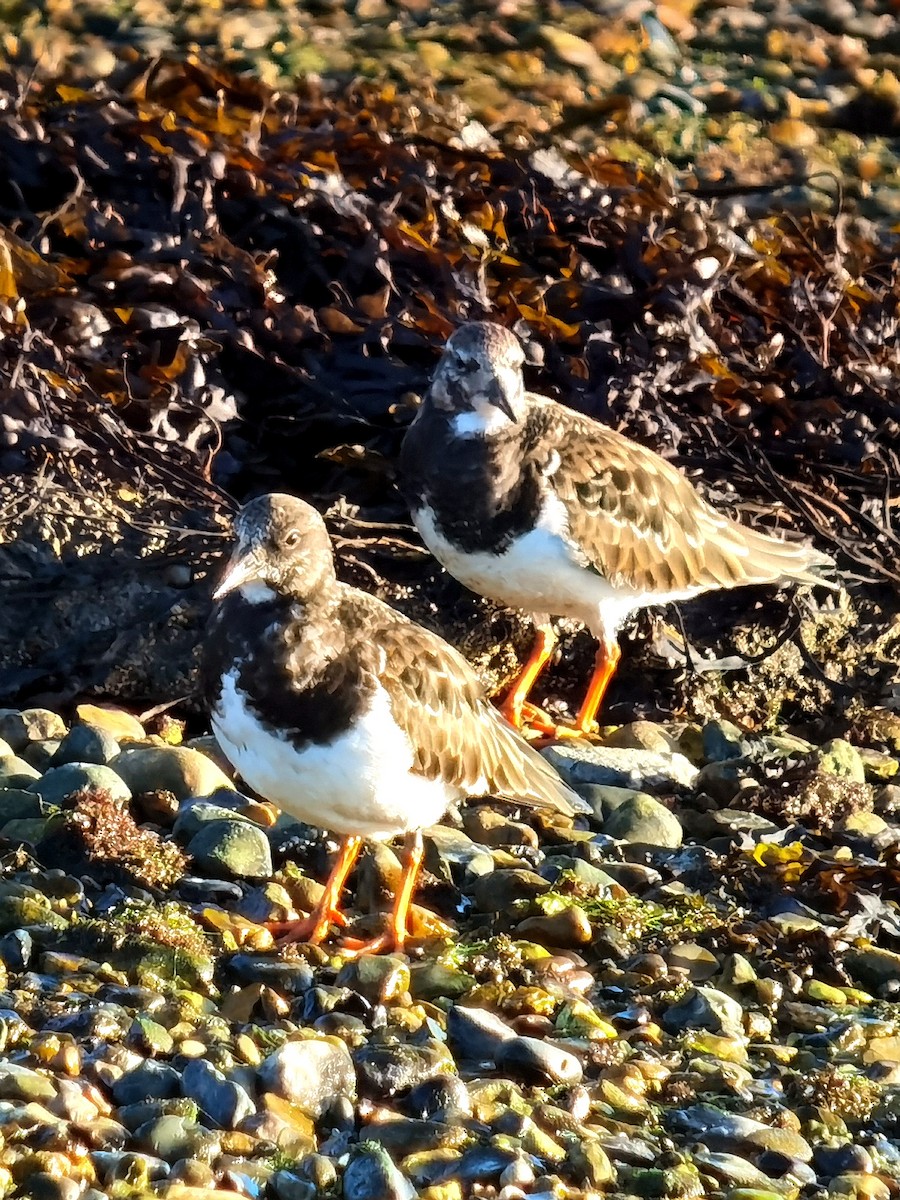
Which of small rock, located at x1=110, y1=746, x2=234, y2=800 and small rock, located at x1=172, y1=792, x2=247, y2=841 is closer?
small rock, located at x1=172, y1=792, x2=247, y2=841

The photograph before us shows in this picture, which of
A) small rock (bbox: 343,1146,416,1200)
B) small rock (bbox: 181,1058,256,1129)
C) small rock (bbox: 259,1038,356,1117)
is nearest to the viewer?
small rock (bbox: 343,1146,416,1200)

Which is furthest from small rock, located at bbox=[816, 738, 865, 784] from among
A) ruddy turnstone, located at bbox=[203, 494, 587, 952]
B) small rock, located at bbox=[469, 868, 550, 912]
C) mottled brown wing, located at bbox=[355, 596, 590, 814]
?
ruddy turnstone, located at bbox=[203, 494, 587, 952]

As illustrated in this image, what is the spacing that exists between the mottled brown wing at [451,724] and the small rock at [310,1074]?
0.75 metres

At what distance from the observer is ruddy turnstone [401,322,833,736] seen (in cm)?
516

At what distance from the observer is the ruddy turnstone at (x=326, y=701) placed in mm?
3703

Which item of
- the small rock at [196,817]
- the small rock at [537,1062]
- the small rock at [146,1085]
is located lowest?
the small rock at [196,817]

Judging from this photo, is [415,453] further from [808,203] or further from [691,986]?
[808,203]

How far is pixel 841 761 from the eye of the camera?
5.33m

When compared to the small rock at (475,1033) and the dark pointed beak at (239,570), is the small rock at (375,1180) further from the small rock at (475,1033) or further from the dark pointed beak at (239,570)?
the dark pointed beak at (239,570)

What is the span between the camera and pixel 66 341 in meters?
5.75

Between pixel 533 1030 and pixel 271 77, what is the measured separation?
296 inches

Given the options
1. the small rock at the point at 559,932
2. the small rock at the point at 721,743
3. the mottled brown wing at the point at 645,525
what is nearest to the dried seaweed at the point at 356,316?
the mottled brown wing at the point at 645,525

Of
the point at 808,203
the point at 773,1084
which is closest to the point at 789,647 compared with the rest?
the point at 773,1084

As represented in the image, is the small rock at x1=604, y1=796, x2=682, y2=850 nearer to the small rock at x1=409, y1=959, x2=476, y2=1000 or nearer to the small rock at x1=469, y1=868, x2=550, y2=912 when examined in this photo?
the small rock at x1=469, y1=868, x2=550, y2=912
